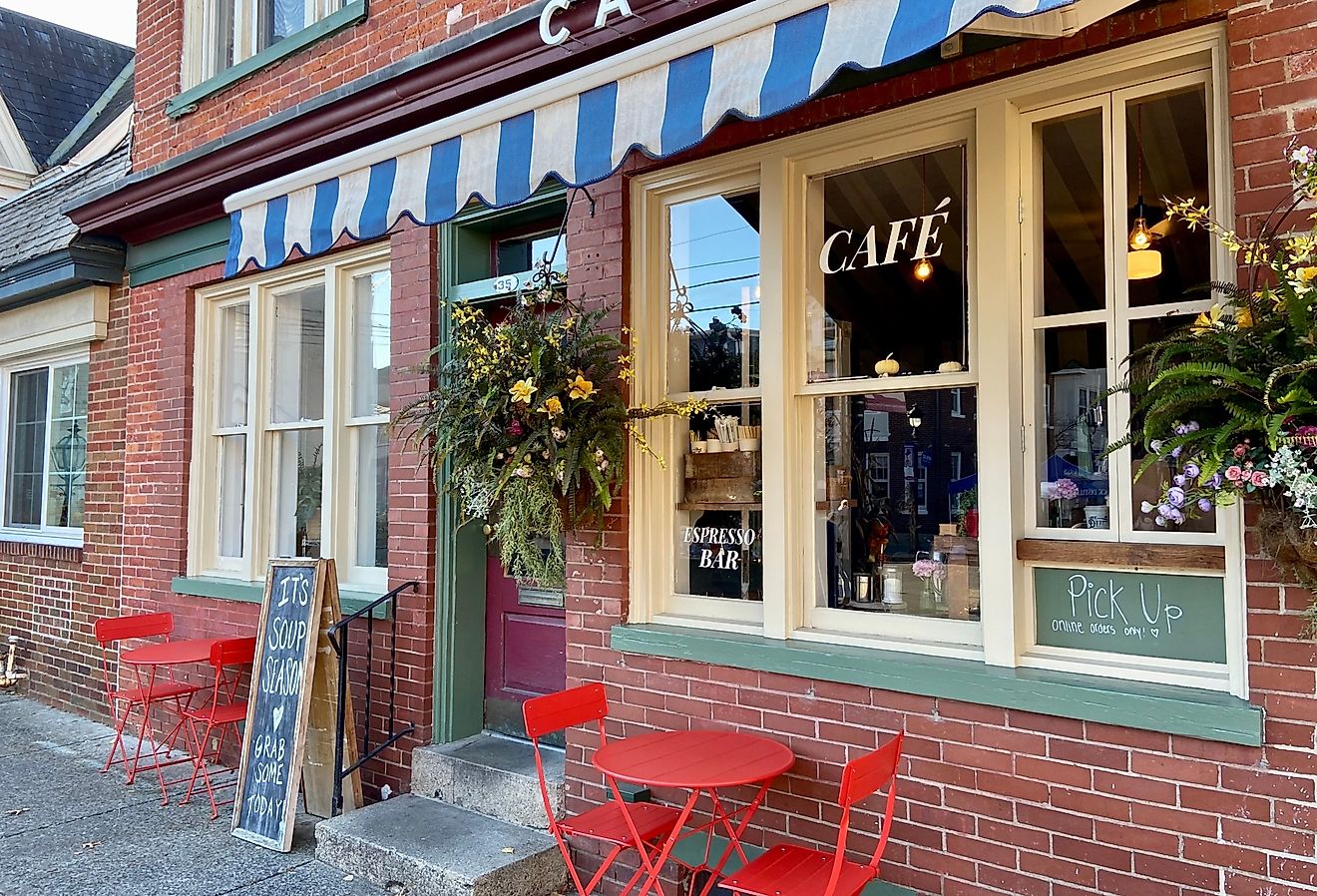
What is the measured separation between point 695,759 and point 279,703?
2.49 m

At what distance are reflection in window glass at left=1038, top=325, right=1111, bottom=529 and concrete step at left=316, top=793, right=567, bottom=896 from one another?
2453 millimetres

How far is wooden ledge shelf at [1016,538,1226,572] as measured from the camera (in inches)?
114

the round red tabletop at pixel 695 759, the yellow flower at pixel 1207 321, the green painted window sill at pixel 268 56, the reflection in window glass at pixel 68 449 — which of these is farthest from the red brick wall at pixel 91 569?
the yellow flower at pixel 1207 321

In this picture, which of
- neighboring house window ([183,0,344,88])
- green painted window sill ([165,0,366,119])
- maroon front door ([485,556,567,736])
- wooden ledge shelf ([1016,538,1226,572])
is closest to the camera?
wooden ledge shelf ([1016,538,1226,572])

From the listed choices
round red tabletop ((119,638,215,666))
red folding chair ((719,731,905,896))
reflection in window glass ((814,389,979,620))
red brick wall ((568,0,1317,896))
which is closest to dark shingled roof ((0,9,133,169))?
round red tabletop ((119,638,215,666))

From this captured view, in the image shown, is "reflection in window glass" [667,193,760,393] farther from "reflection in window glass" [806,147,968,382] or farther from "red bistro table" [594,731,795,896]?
"red bistro table" [594,731,795,896]

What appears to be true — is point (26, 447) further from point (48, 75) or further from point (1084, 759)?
point (1084, 759)

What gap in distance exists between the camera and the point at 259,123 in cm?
551

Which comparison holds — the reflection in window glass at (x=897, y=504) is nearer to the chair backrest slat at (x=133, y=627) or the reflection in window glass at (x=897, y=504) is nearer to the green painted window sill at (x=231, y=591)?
the green painted window sill at (x=231, y=591)

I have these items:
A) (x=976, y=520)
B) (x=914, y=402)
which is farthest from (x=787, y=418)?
(x=976, y=520)

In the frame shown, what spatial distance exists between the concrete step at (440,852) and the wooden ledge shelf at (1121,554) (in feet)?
7.64

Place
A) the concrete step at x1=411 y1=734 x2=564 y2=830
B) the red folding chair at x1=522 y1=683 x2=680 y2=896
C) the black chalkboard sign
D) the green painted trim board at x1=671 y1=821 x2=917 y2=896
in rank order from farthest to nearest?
the black chalkboard sign → the concrete step at x1=411 y1=734 x2=564 y2=830 → the green painted trim board at x1=671 y1=821 x2=917 y2=896 → the red folding chair at x1=522 y1=683 x2=680 y2=896

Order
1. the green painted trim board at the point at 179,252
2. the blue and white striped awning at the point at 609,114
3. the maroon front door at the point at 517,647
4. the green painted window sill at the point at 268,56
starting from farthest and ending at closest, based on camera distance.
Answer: the green painted trim board at the point at 179,252, the green painted window sill at the point at 268,56, the maroon front door at the point at 517,647, the blue and white striped awning at the point at 609,114

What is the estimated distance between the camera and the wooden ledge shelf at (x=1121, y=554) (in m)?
2.89
